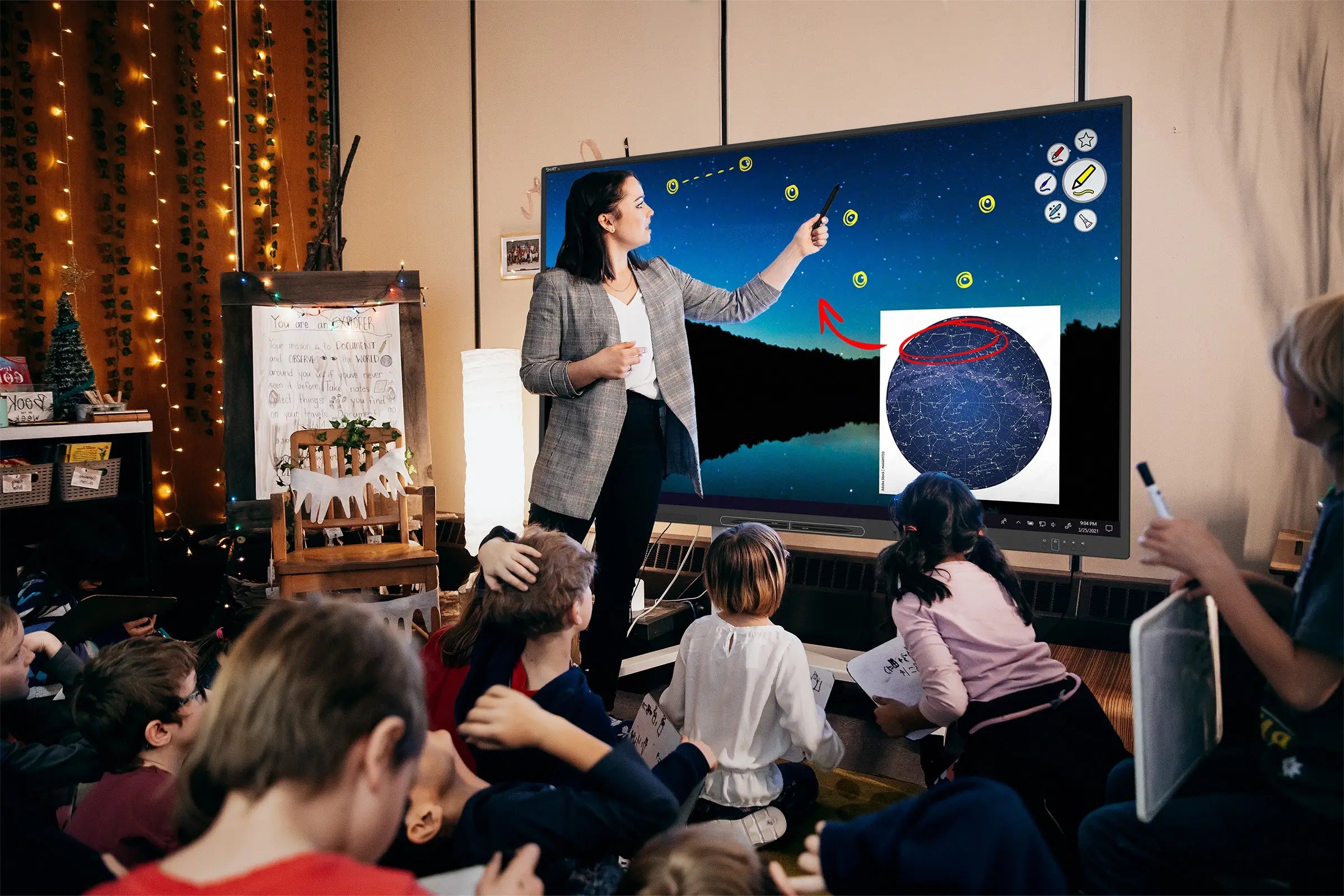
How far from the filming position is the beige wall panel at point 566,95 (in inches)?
147

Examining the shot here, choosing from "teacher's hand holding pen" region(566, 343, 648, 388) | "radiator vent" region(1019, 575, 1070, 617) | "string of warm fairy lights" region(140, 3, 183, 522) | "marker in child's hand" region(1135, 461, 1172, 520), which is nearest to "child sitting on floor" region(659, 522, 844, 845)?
"teacher's hand holding pen" region(566, 343, 648, 388)

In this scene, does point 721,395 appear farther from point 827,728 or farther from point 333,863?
point 333,863

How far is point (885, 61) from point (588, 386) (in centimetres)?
183

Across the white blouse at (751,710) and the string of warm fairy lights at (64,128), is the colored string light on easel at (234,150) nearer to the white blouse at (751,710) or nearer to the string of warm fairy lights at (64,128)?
the string of warm fairy lights at (64,128)

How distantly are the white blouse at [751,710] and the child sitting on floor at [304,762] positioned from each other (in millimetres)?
1055

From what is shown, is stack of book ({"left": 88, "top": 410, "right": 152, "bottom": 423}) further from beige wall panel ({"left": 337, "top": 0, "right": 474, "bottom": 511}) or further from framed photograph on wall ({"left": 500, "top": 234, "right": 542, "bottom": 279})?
framed photograph on wall ({"left": 500, "top": 234, "right": 542, "bottom": 279})

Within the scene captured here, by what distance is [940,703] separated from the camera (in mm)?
1805

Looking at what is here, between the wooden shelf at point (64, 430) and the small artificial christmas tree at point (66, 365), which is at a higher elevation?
the small artificial christmas tree at point (66, 365)

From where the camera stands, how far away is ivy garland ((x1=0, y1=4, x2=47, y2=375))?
12.6 ft

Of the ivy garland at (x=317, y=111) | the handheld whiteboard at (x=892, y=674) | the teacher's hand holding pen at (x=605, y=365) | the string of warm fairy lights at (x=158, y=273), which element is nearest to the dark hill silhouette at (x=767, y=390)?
the teacher's hand holding pen at (x=605, y=365)

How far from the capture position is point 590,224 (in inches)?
97.6

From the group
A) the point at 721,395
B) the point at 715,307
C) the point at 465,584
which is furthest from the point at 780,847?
the point at 465,584

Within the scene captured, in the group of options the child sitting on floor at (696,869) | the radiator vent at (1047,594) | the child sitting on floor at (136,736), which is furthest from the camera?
the radiator vent at (1047,594)

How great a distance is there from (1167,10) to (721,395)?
1.79 meters
